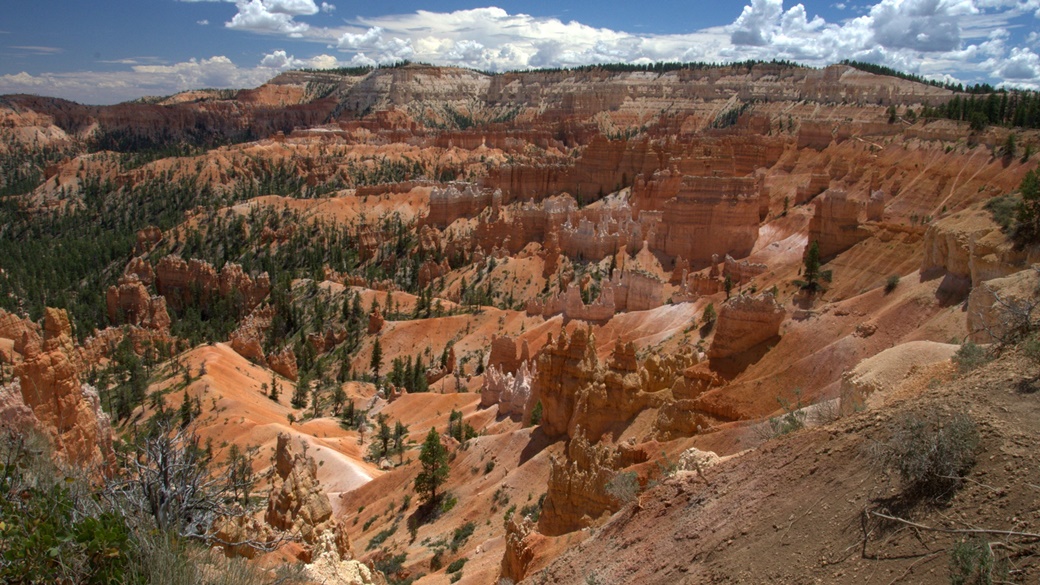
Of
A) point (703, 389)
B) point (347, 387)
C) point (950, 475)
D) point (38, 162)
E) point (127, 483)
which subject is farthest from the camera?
point (38, 162)

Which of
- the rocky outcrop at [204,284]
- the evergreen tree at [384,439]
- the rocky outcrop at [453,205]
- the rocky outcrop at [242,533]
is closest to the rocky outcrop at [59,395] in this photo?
the rocky outcrop at [242,533]

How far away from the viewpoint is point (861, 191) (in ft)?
161

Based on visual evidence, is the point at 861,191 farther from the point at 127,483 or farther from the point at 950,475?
the point at 127,483

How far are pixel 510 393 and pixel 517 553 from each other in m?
18.1

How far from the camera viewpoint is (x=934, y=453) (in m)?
6.91

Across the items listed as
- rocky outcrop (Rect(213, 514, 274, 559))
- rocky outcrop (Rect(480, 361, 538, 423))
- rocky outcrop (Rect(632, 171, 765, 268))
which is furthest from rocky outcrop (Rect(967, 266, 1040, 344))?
rocky outcrop (Rect(632, 171, 765, 268))

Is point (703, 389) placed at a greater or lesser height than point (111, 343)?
greater

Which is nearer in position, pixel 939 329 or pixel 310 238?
pixel 939 329

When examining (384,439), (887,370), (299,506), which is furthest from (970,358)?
(384,439)

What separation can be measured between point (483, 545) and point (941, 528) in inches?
539

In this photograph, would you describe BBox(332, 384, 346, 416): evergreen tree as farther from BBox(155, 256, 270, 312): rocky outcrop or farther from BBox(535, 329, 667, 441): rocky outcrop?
BBox(155, 256, 270, 312): rocky outcrop

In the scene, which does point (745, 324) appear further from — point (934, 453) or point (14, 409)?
point (14, 409)

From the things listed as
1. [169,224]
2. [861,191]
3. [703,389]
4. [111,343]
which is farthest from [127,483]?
[169,224]

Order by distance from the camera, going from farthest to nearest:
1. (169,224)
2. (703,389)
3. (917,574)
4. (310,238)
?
(169,224) → (310,238) → (703,389) → (917,574)
